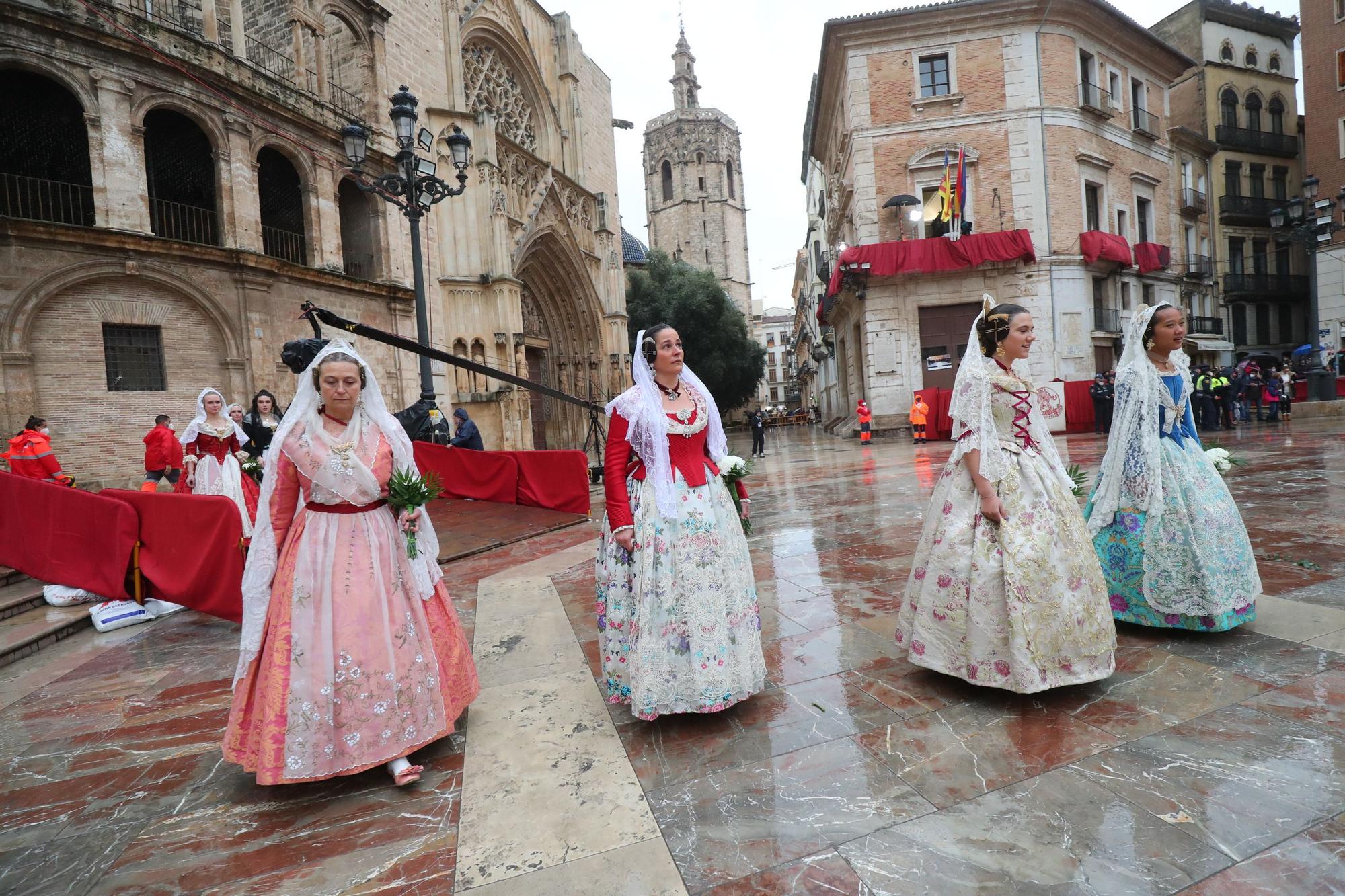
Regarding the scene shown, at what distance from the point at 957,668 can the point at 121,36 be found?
53.5 feet

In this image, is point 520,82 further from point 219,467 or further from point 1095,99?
point 219,467

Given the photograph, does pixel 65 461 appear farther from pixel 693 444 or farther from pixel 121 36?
pixel 693 444

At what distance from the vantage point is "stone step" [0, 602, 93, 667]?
4.67 m

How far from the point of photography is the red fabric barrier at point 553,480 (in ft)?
31.2

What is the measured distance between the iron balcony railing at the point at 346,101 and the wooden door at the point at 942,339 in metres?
17.0

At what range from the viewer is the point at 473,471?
1119 centimetres

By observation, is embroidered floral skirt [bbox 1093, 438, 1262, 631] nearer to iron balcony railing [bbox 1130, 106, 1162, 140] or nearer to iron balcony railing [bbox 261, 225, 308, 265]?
iron balcony railing [bbox 261, 225, 308, 265]

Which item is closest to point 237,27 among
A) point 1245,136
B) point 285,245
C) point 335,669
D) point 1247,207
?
point 285,245

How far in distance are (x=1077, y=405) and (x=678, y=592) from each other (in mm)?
20469

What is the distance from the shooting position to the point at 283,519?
2859 millimetres

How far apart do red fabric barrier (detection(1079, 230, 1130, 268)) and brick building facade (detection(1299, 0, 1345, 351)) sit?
493 inches

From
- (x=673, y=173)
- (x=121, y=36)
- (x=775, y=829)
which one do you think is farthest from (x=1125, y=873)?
(x=673, y=173)

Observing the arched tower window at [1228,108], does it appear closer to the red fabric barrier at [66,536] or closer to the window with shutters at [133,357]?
the window with shutters at [133,357]

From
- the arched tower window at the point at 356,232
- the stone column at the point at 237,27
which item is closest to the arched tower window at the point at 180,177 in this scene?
the stone column at the point at 237,27
